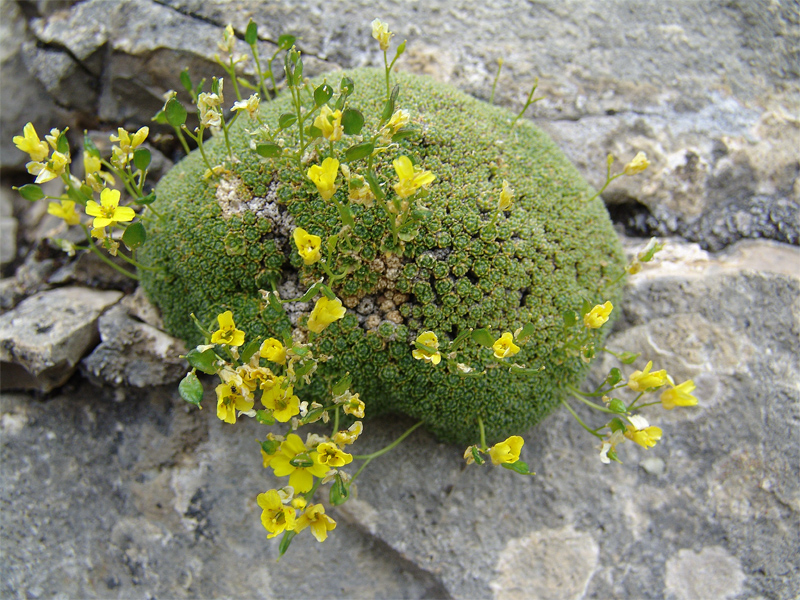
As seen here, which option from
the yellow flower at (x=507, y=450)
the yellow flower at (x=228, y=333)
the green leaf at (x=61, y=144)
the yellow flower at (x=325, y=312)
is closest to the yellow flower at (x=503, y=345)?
the yellow flower at (x=507, y=450)

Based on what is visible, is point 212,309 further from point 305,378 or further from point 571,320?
point 571,320

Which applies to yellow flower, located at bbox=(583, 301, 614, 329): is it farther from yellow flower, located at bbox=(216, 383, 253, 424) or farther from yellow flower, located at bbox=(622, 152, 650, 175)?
yellow flower, located at bbox=(216, 383, 253, 424)

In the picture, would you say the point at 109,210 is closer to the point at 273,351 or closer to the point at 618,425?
the point at 273,351

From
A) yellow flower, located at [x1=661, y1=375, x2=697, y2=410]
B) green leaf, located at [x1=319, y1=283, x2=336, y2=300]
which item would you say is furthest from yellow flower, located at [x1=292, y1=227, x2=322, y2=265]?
yellow flower, located at [x1=661, y1=375, x2=697, y2=410]

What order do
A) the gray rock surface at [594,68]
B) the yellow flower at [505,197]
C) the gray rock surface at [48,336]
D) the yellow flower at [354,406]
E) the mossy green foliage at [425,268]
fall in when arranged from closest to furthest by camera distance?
1. the yellow flower at [354,406]
2. the yellow flower at [505,197]
3. the mossy green foliage at [425,268]
4. the gray rock surface at [48,336]
5. the gray rock surface at [594,68]

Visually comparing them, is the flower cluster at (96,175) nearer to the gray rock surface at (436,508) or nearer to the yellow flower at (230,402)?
the yellow flower at (230,402)

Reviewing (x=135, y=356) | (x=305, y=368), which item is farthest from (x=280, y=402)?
(x=135, y=356)
